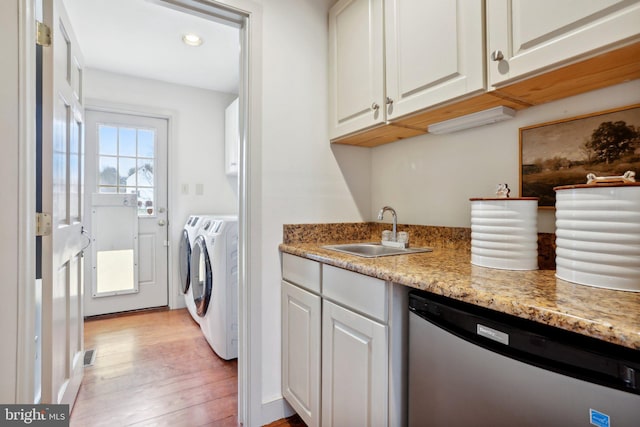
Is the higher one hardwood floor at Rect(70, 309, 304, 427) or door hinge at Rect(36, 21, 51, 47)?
door hinge at Rect(36, 21, 51, 47)

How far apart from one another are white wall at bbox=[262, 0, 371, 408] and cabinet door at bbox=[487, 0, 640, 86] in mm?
961

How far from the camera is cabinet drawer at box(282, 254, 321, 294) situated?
136 centimetres

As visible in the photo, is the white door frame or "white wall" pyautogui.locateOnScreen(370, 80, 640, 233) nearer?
"white wall" pyautogui.locateOnScreen(370, 80, 640, 233)

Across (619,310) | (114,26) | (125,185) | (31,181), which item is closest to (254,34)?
(31,181)

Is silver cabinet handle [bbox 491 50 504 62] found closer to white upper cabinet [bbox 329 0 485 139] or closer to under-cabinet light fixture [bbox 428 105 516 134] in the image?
white upper cabinet [bbox 329 0 485 139]

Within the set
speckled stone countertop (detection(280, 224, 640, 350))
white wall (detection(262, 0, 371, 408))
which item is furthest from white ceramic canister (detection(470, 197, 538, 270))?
white wall (detection(262, 0, 371, 408))

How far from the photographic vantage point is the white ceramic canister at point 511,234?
0.99 metres

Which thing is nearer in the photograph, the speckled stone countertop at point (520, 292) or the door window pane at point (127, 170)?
the speckled stone countertop at point (520, 292)

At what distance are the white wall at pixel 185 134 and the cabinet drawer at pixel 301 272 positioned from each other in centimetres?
223

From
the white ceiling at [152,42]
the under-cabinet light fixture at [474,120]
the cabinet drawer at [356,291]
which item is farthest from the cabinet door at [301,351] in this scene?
the white ceiling at [152,42]

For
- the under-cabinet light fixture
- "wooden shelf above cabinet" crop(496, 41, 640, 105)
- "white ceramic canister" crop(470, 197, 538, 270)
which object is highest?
"wooden shelf above cabinet" crop(496, 41, 640, 105)

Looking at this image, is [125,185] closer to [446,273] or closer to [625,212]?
[446,273]

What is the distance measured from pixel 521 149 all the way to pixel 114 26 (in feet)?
9.28

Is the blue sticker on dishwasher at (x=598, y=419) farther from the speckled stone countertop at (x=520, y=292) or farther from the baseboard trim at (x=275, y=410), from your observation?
the baseboard trim at (x=275, y=410)
